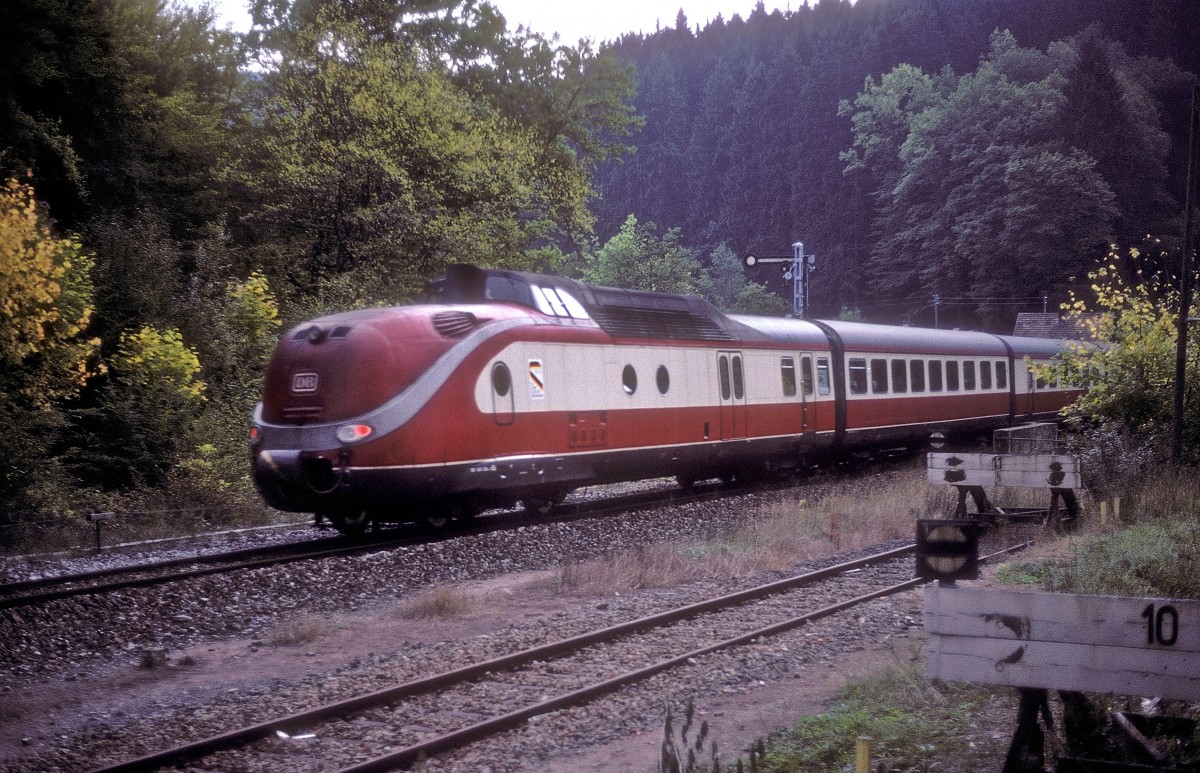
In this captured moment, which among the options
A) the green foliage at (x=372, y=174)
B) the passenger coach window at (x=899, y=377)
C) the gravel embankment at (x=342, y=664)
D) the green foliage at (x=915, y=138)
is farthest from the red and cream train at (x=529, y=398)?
the green foliage at (x=915, y=138)

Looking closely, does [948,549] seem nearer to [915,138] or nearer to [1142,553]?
[1142,553]

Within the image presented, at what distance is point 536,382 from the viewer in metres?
15.0

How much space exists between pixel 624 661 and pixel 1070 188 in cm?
5623

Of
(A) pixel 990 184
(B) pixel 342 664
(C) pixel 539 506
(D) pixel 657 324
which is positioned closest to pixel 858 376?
(D) pixel 657 324

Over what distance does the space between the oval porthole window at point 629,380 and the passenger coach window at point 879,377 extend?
917 centimetres

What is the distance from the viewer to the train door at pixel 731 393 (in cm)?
1948

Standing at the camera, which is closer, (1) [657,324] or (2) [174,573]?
(2) [174,573]

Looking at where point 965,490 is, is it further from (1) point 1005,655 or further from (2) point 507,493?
(1) point 1005,655

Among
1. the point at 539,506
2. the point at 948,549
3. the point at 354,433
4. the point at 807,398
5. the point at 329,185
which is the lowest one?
the point at 539,506

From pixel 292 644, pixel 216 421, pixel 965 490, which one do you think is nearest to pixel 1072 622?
pixel 292 644

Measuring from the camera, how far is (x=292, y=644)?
9461 mm

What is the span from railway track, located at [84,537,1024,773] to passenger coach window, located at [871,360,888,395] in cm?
1383

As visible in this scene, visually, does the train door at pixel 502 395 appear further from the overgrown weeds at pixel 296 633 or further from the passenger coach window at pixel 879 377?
the passenger coach window at pixel 879 377

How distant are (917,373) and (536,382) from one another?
14252 millimetres
